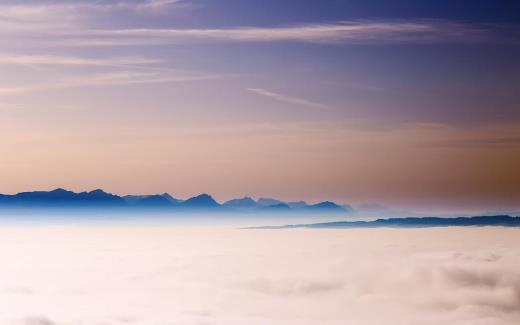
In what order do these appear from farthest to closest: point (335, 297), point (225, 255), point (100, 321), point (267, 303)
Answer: point (225, 255) → point (335, 297) → point (267, 303) → point (100, 321)

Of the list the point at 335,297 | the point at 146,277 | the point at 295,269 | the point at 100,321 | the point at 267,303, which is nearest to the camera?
the point at 100,321

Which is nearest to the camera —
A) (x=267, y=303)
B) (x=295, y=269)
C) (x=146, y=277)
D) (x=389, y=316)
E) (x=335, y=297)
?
(x=389, y=316)

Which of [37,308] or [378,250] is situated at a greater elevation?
[378,250]

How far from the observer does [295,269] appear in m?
178

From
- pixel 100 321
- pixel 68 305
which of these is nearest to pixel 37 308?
pixel 68 305

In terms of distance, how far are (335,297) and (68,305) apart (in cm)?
5684

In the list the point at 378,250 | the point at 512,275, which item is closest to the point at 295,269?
the point at 378,250

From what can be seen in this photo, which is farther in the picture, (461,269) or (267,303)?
(461,269)

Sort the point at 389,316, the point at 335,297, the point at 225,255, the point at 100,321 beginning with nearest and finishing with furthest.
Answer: the point at 100,321 → the point at 389,316 → the point at 335,297 → the point at 225,255

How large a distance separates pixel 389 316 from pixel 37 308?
5804 cm

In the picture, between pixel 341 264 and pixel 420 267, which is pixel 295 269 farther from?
pixel 420 267

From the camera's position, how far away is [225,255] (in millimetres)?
190375

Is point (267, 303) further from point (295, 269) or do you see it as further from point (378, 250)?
point (378, 250)

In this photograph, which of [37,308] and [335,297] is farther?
[335,297]
